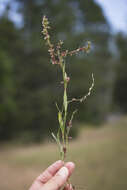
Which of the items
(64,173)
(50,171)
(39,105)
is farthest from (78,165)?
(64,173)

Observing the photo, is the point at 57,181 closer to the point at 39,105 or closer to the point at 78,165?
the point at 78,165

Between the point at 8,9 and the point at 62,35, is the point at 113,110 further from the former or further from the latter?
the point at 8,9

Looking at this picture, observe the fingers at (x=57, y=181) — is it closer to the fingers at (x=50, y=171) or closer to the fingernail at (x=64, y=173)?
the fingernail at (x=64, y=173)

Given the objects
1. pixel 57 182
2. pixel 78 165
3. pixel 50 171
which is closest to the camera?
pixel 57 182

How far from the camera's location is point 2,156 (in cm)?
829

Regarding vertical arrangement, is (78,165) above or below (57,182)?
below

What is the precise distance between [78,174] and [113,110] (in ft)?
44.2

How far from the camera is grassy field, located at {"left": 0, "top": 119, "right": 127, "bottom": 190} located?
5.31 m

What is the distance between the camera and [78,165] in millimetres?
6711

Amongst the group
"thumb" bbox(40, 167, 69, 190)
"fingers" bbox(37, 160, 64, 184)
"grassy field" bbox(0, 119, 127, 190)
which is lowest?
"grassy field" bbox(0, 119, 127, 190)

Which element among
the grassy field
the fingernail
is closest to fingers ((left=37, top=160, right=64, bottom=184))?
the fingernail

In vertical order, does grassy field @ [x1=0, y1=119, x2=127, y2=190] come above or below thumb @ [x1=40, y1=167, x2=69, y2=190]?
below

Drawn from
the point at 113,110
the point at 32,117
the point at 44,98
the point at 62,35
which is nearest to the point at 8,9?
the point at 62,35

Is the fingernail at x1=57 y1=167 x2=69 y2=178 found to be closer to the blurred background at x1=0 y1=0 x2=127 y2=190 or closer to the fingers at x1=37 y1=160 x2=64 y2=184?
the fingers at x1=37 y1=160 x2=64 y2=184
